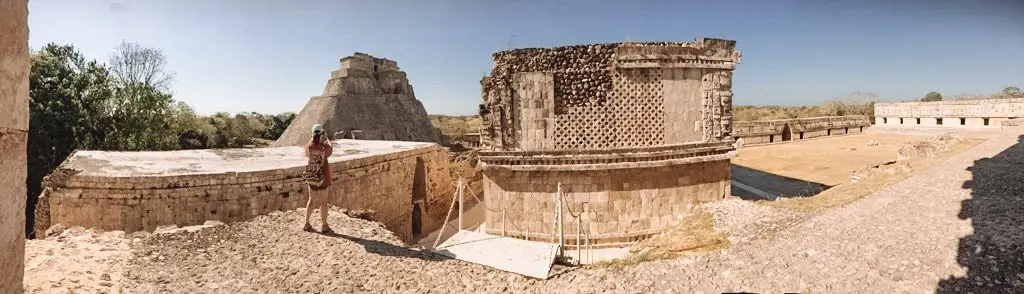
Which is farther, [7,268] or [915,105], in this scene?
[915,105]

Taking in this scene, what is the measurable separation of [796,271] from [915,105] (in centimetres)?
2632

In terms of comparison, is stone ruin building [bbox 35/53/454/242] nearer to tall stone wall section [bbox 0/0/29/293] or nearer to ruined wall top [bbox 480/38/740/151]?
ruined wall top [bbox 480/38/740/151]

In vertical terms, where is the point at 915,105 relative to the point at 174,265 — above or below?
above

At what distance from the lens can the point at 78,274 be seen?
4770mm

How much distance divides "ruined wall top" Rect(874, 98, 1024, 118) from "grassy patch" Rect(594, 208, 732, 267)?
19957 mm

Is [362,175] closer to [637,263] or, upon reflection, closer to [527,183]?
[527,183]

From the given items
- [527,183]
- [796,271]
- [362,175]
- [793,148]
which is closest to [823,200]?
[796,271]

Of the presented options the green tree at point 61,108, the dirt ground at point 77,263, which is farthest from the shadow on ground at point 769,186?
the green tree at point 61,108

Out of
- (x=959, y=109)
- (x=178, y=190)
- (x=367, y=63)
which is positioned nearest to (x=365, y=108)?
(x=367, y=63)

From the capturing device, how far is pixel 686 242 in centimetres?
686

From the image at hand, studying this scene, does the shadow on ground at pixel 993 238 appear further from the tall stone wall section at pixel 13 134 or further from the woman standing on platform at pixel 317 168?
the woman standing on platform at pixel 317 168

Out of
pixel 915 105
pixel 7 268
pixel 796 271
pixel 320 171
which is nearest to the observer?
pixel 7 268

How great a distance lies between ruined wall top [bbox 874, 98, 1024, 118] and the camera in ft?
63.6

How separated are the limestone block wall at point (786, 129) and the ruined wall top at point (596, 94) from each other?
14.2m
